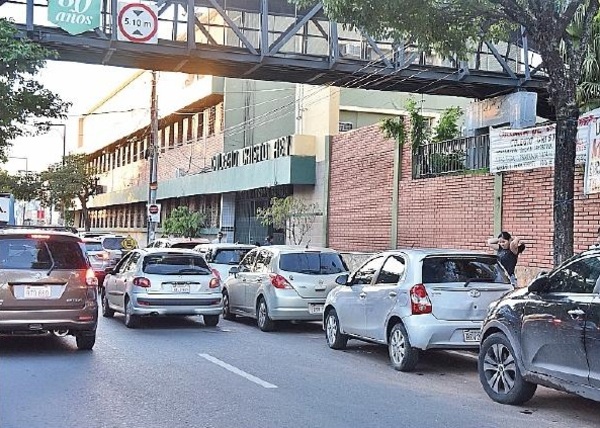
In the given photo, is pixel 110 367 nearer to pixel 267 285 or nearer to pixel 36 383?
pixel 36 383

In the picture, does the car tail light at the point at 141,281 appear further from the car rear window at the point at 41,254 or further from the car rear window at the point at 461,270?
the car rear window at the point at 461,270

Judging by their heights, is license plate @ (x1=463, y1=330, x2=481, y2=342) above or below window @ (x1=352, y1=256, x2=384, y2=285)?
below

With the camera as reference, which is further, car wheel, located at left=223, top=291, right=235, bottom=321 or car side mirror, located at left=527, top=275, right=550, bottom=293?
car wheel, located at left=223, top=291, right=235, bottom=321

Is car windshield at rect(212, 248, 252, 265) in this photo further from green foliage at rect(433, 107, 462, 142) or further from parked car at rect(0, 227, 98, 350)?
parked car at rect(0, 227, 98, 350)

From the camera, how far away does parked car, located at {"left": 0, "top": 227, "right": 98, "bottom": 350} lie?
1086cm

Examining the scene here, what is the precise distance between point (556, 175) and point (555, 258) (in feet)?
3.87

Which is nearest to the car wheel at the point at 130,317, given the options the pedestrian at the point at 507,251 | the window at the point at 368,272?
the window at the point at 368,272

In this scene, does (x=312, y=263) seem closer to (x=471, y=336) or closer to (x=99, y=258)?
(x=471, y=336)

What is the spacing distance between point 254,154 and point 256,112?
3922 mm

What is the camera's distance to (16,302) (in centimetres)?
1087

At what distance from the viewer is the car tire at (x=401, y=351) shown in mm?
10141

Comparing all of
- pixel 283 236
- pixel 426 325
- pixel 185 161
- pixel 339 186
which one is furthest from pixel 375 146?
pixel 185 161

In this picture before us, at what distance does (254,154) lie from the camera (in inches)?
1288

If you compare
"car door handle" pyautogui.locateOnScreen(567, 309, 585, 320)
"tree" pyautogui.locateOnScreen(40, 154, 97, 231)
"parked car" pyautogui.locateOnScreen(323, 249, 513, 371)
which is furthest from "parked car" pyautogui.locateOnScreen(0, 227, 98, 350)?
"tree" pyautogui.locateOnScreen(40, 154, 97, 231)
